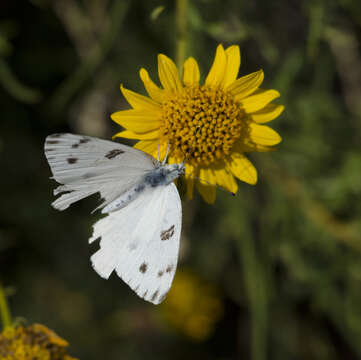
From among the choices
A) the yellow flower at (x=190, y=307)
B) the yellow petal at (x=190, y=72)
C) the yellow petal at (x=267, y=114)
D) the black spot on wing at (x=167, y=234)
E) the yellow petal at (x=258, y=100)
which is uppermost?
the yellow petal at (x=190, y=72)

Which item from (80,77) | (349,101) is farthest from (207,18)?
(349,101)

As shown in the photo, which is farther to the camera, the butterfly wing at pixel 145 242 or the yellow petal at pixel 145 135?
the yellow petal at pixel 145 135

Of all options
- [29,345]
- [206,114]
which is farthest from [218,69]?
[29,345]

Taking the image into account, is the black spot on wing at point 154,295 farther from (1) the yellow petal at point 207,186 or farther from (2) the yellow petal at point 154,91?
(2) the yellow petal at point 154,91

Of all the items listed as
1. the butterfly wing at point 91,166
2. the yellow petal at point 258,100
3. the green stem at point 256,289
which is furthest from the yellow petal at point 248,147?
the green stem at point 256,289

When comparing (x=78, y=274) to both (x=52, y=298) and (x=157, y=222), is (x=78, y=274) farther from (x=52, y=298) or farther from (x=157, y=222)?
(x=157, y=222)

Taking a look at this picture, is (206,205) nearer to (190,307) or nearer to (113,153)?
(190,307)
